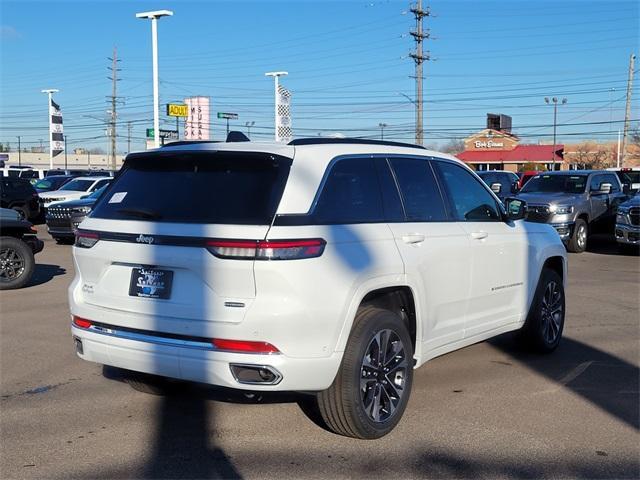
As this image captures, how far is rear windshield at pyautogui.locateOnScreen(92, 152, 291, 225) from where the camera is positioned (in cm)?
416

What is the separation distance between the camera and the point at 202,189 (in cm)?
438

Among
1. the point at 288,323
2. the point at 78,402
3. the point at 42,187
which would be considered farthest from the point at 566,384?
the point at 42,187

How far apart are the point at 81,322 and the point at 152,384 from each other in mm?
965

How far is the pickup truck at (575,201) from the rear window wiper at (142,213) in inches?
525

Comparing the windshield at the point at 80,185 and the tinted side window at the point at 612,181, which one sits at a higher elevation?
the tinted side window at the point at 612,181

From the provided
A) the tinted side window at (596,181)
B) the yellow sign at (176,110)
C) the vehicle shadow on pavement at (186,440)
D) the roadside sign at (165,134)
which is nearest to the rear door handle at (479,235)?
the vehicle shadow on pavement at (186,440)

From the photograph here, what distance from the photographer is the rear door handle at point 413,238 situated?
480 cm

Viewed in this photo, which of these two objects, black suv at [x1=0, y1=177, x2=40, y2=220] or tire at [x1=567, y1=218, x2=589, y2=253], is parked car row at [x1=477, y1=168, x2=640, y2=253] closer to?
tire at [x1=567, y1=218, x2=589, y2=253]

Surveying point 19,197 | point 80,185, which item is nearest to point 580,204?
point 80,185

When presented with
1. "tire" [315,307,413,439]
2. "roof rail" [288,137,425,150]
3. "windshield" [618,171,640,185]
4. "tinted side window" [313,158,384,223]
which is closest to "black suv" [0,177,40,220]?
"windshield" [618,171,640,185]

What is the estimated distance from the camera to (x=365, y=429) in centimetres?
447

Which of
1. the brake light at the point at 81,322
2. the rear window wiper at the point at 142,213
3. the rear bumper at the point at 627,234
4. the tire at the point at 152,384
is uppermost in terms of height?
the rear window wiper at the point at 142,213

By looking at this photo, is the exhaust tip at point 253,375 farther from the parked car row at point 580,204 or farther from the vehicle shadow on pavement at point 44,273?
the parked car row at point 580,204

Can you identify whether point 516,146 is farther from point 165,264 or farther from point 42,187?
point 165,264
